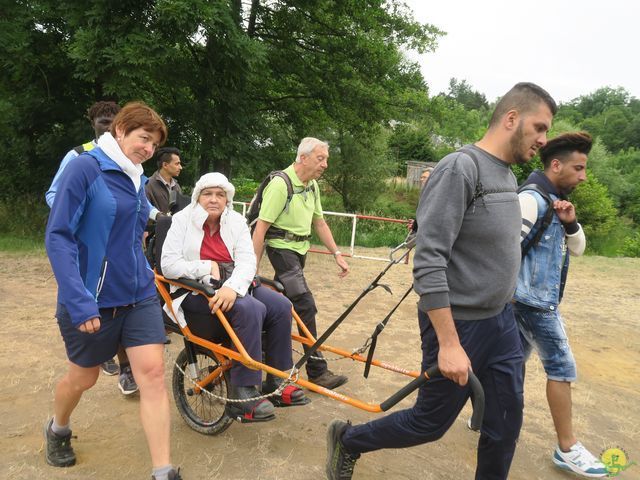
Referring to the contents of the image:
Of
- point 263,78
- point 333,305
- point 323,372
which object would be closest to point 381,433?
point 323,372

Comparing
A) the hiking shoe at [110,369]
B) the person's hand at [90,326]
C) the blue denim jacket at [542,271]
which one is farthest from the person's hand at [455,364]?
the hiking shoe at [110,369]

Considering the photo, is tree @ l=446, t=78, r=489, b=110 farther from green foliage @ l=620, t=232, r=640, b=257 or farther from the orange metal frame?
the orange metal frame

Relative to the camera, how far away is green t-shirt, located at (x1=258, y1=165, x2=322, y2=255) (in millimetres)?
3869

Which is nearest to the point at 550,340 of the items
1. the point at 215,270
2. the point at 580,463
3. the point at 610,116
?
the point at 580,463

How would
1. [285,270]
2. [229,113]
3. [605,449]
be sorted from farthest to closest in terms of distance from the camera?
1. [229,113]
2. [285,270]
3. [605,449]

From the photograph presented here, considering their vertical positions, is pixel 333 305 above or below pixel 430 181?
below

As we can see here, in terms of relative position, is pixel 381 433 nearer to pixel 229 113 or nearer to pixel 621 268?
pixel 229 113

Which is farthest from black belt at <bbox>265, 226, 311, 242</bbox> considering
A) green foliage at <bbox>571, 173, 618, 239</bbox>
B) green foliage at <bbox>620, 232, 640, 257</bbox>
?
green foliage at <bbox>571, 173, 618, 239</bbox>

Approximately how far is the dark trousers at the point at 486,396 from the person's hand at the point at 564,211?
944 mm

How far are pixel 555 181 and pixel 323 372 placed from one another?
2.23 metres

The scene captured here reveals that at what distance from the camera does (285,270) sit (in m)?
4.00

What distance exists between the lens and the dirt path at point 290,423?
9.54 feet

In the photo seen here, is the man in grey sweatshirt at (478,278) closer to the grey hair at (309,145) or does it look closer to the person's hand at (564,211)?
the person's hand at (564,211)

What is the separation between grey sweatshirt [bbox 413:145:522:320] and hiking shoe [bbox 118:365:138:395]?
8.15 ft
